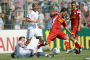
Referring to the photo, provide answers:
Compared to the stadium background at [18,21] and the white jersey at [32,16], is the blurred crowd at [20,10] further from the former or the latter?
the white jersey at [32,16]

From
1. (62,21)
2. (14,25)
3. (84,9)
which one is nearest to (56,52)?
(62,21)

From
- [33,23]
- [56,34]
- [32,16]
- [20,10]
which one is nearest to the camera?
[56,34]

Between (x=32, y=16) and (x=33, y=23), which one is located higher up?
(x=32, y=16)

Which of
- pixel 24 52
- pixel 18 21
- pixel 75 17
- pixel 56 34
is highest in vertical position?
pixel 75 17

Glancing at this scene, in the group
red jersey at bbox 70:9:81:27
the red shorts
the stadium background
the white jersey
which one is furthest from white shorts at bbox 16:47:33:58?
the stadium background

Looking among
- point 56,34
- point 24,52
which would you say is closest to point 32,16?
point 56,34

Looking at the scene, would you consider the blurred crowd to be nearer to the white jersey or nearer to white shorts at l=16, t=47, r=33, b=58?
the white jersey

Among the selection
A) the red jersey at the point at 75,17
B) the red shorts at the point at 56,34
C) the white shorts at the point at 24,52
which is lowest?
the white shorts at the point at 24,52

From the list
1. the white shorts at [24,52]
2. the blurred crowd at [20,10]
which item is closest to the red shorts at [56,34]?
the white shorts at [24,52]

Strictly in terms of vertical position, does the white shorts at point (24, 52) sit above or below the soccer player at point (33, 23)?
below

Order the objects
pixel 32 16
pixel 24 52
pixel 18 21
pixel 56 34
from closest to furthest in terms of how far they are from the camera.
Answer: pixel 24 52 → pixel 56 34 → pixel 32 16 → pixel 18 21

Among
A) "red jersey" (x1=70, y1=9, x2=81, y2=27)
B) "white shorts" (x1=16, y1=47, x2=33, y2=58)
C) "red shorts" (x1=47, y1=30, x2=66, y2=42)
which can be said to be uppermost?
"red jersey" (x1=70, y1=9, x2=81, y2=27)

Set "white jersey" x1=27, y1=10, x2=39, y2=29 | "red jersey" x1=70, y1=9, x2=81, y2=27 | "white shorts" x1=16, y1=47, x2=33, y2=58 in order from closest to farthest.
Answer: "white shorts" x1=16, y1=47, x2=33, y2=58 → "white jersey" x1=27, y1=10, x2=39, y2=29 → "red jersey" x1=70, y1=9, x2=81, y2=27

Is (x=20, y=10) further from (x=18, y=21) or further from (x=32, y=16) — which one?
(x=32, y=16)
